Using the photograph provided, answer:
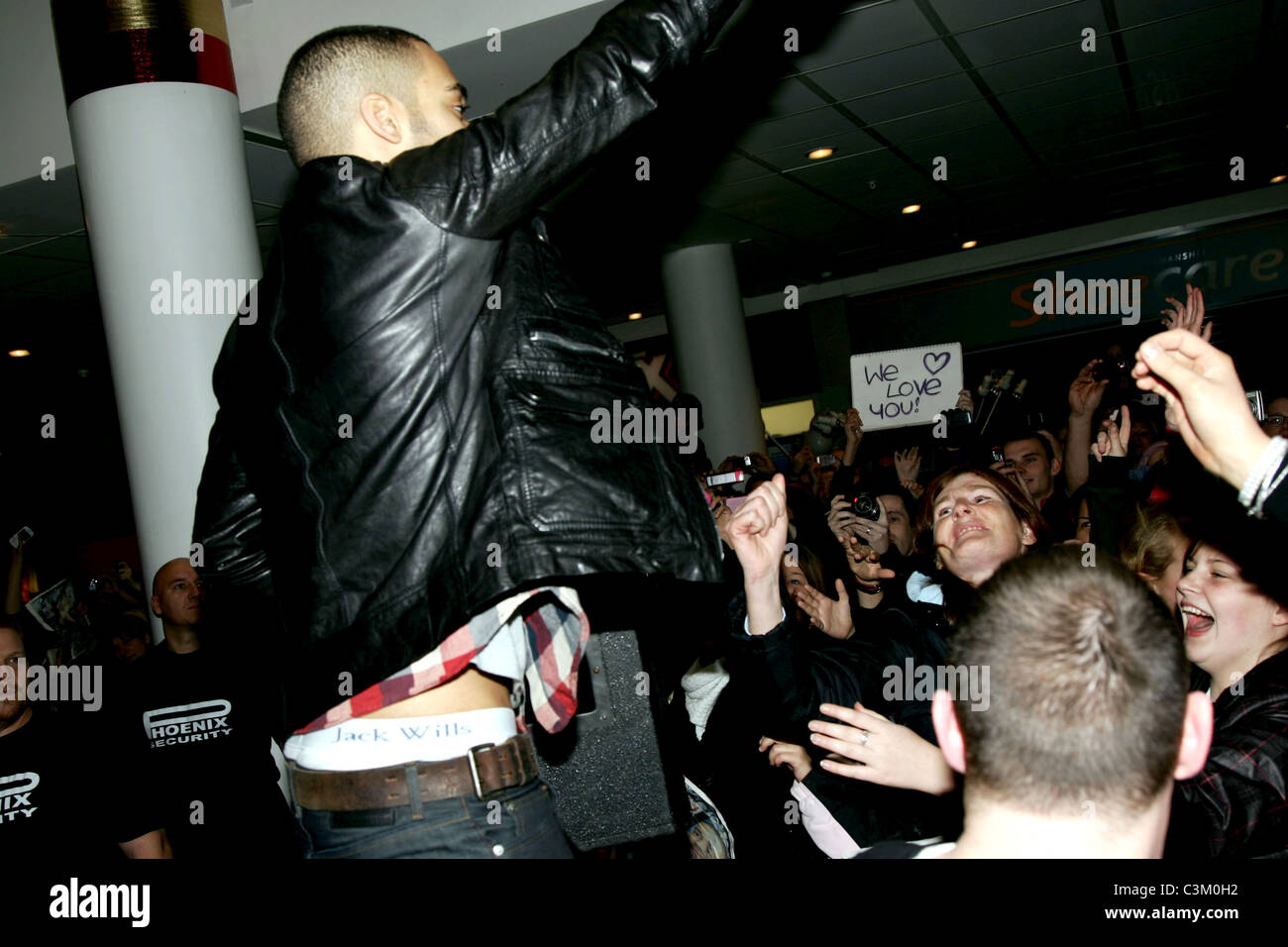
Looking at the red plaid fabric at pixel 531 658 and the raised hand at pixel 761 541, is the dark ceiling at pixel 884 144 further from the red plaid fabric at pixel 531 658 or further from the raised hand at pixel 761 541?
the red plaid fabric at pixel 531 658

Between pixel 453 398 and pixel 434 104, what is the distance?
1.69 feet

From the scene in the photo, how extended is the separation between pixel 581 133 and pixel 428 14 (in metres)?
3.51

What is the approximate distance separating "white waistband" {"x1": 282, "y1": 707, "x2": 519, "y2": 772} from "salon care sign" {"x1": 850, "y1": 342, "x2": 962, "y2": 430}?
6.13 meters

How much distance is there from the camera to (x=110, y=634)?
6.48 metres

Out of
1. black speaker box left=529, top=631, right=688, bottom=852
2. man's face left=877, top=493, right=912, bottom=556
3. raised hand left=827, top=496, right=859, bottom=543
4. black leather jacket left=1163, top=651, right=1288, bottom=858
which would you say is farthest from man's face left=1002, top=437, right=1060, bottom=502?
black speaker box left=529, top=631, right=688, bottom=852

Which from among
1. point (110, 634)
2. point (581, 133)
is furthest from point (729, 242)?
point (581, 133)

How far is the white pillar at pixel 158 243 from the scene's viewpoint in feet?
11.6

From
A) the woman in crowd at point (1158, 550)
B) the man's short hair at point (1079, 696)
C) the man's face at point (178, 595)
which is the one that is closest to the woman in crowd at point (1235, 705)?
the woman in crowd at point (1158, 550)

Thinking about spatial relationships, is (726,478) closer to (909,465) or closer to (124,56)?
(124,56)

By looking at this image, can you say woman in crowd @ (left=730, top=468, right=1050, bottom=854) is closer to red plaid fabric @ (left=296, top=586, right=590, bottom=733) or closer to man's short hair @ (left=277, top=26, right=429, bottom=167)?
red plaid fabric @ (left=296, top=586, right=590, bottom=733)

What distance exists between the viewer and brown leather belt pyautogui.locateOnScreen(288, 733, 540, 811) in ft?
4.47

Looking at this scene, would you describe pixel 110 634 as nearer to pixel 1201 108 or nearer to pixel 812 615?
pixel 812 615

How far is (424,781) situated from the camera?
1362mm
